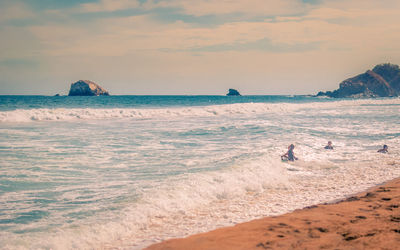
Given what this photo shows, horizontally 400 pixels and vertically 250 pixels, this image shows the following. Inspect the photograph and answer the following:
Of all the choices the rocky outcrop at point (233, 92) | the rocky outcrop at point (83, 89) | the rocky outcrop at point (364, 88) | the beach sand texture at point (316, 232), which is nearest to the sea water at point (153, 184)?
the beach sand texture at point (316, 232)

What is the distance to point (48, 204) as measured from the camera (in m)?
5.68

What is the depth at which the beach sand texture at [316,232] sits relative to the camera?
369cm

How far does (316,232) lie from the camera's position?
4.07m

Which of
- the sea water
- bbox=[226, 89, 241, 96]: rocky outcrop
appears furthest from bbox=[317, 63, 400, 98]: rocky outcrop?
the sea water

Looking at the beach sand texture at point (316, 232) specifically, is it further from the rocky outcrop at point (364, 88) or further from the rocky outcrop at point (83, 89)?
the rocky outcrop at point (364, 88)

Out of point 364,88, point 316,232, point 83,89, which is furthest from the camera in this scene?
point 364,88

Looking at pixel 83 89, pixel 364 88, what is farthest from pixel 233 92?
pixel 83 89

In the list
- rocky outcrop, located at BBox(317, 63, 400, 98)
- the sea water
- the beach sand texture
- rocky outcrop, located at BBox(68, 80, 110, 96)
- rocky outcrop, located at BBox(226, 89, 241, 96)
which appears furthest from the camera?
rocky outcrop, located at BBox(226, 89, 241, 96)

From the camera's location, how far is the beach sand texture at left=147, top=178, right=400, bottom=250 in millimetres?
3693

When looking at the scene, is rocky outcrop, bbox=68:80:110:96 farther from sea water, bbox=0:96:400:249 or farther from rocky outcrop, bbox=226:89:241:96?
sea water, bbox=0:96:400:249

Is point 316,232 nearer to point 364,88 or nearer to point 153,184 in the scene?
point 153,184

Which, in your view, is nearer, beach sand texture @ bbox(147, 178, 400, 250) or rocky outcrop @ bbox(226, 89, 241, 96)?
beach sand texture @ bbox(147, 178, 400, 250)

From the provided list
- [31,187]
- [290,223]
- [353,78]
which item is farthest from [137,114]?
[353,78]

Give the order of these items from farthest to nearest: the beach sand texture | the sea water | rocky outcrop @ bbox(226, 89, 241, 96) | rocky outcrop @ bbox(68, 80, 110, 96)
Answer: rocky outcrop @ bbox(226, 89, 241, 96)
rocky outcrop @ bbox(68, 80, 110, 96)
the sea water
the beach sand texture
